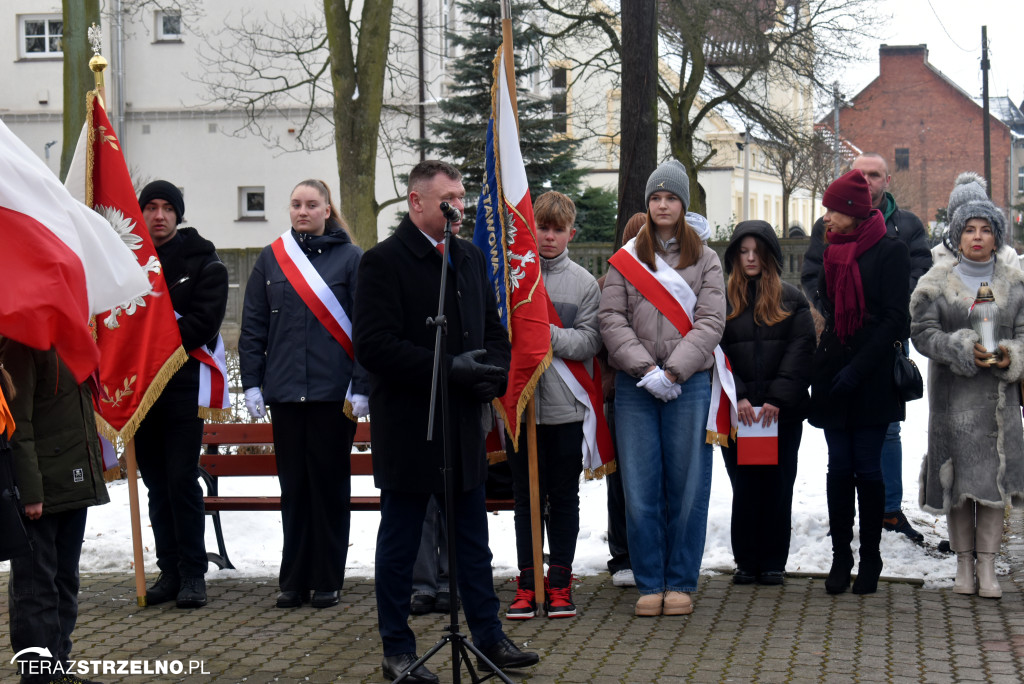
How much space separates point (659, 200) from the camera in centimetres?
643

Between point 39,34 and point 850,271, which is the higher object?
point 39,34

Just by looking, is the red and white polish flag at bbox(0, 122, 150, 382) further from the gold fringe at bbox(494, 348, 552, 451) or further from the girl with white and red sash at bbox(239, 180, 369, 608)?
the gold fringe at bbox(494, 348, 552, 451)

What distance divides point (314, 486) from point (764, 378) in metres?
2.59

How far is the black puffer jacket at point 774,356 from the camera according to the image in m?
6.68

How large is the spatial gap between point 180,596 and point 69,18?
328 inches

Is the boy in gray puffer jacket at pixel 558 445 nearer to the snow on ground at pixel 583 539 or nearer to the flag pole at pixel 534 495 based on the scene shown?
the flag pole at pixel 534 495

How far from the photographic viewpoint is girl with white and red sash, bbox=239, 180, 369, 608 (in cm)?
657

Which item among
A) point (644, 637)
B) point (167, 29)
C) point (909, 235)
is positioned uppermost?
point (167, 29)

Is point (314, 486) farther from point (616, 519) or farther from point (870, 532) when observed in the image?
point (870, 532)

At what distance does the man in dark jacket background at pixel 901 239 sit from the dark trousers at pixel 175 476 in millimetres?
3808

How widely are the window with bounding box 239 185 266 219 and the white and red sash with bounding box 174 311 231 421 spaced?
25023 mm

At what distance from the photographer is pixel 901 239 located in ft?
25.1

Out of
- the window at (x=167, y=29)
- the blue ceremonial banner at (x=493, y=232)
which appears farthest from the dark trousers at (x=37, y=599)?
the window at (x=167, y=29)

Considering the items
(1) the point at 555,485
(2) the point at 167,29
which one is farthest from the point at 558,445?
(2) the point at 167,29
